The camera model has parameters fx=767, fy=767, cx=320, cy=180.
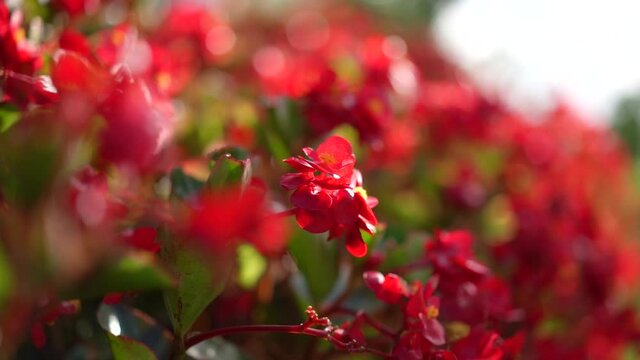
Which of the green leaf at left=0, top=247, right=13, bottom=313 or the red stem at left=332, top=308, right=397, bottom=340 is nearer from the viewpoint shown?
the green leaf at left=0, top=247, right=13, bottom=313

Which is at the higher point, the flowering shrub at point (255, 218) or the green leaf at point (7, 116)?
the green leaf at point (7, 116)

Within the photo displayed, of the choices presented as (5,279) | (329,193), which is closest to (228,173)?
(329,193)

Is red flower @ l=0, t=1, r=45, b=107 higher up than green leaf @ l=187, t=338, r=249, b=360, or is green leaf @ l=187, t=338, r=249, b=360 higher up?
red flower @ l=0, t=1, r=45, b=107

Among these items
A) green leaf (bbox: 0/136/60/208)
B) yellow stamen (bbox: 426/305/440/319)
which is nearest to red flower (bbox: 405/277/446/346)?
yellow stamen (bbox: 426/305/440/319)

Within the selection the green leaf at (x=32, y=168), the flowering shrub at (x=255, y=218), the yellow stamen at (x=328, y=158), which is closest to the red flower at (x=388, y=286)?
the flowering shrub at (x=255, y=218)

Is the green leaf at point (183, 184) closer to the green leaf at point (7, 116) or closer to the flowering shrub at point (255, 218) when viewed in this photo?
the flowering shrub at point (255, 218)

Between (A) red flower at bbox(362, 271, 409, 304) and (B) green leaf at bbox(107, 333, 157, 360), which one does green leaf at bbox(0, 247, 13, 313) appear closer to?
(B) green leaf at bbox(107, 333, 157, 360)

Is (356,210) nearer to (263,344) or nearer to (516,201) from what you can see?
(263,344)
